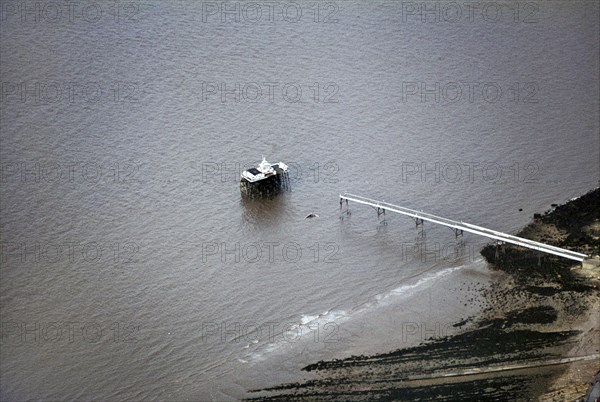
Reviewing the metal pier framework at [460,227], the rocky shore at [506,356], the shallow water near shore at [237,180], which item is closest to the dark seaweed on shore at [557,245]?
the rocky shore at [506,356]

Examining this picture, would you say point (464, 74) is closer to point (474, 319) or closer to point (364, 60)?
point (364, 60)

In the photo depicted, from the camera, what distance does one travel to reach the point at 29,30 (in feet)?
212

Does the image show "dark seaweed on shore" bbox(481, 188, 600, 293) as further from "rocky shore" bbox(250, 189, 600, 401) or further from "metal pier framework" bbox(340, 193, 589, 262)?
"metal pier framework" bbox(340, 193, 589, 262)

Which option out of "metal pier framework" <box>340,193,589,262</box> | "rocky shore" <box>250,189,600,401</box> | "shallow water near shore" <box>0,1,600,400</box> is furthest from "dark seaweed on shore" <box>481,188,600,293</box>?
"shallow water near shore" <box>0,1,600,400</box>

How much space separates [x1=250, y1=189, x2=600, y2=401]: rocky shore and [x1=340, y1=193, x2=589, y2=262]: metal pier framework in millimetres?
548

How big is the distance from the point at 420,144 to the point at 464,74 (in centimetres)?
789

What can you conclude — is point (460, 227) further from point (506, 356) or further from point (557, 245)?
point (506, 356)

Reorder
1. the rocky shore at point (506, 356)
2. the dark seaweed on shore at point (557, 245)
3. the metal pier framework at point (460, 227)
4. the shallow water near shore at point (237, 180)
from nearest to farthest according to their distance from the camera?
the rocky shore at point (506, 356) < the shallow water near shore at point (237, 180) < the dark seaweed on shore at point (557, 245) < the metal pier framework at point (460, 227)

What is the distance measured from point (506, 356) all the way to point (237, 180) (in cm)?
1892

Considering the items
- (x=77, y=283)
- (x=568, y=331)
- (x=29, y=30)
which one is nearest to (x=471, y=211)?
(x=568, y=331)

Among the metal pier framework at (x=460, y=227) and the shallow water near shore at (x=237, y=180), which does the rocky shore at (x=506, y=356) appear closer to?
the metal pier framework at (x=460, y=227)

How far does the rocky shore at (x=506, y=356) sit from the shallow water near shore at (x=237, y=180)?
1.11 m

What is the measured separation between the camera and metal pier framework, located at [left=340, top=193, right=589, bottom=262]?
4547cm

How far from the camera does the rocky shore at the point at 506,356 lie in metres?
38.0
